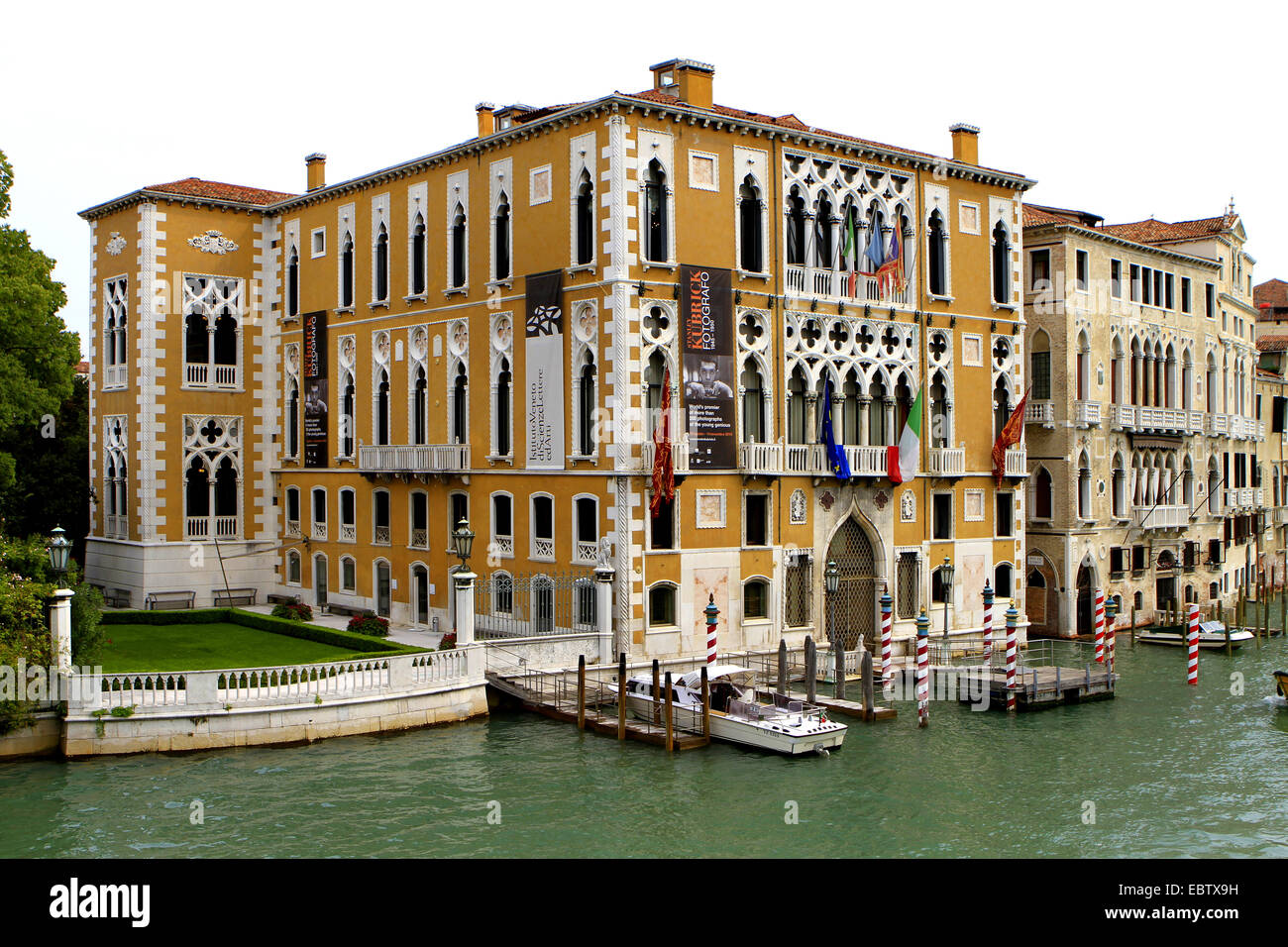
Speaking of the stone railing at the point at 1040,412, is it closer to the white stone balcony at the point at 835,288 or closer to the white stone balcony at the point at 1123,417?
the white stone balcony at the point at 1123,417

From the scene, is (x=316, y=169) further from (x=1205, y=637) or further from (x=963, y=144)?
(x=1205, y=637)

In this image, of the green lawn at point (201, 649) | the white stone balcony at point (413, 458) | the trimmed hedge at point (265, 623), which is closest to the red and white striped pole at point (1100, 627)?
the white stone balcony at point (413, 458)

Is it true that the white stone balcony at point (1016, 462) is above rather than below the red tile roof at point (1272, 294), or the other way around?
below

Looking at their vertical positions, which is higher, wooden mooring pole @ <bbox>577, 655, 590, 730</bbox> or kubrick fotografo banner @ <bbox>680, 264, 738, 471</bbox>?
kubrick fotografo banner @ <bbox>680, 264, 738, 471</bbox>

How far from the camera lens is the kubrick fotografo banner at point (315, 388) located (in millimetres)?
35906

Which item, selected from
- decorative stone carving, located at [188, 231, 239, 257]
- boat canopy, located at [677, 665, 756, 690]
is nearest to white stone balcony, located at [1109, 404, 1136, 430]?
boat canopy, located at [677, 665, 756, 690]

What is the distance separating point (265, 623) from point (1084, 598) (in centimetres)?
2292

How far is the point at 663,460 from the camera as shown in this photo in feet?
85.5

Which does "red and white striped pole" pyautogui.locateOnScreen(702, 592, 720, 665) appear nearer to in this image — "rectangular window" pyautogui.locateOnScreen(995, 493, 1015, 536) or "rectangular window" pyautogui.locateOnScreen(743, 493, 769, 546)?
"rectangular window" pyautogui.locateOnScreen(743, 493, 769, 546)

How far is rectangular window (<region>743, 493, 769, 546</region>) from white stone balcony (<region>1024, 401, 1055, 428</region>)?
12.3 meters

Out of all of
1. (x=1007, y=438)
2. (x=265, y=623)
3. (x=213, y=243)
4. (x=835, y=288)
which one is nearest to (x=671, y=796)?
(x=835, y=288)

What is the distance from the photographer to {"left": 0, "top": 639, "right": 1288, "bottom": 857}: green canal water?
17.2 meters

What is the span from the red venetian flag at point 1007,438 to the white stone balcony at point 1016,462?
0.26m

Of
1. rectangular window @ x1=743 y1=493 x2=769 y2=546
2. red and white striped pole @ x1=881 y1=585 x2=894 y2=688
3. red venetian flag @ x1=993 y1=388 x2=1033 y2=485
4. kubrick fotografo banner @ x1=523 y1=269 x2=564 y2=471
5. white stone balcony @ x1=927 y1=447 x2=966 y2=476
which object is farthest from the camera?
red venetian flag @ x1=993 y1=388 x2=1033 y2=485
